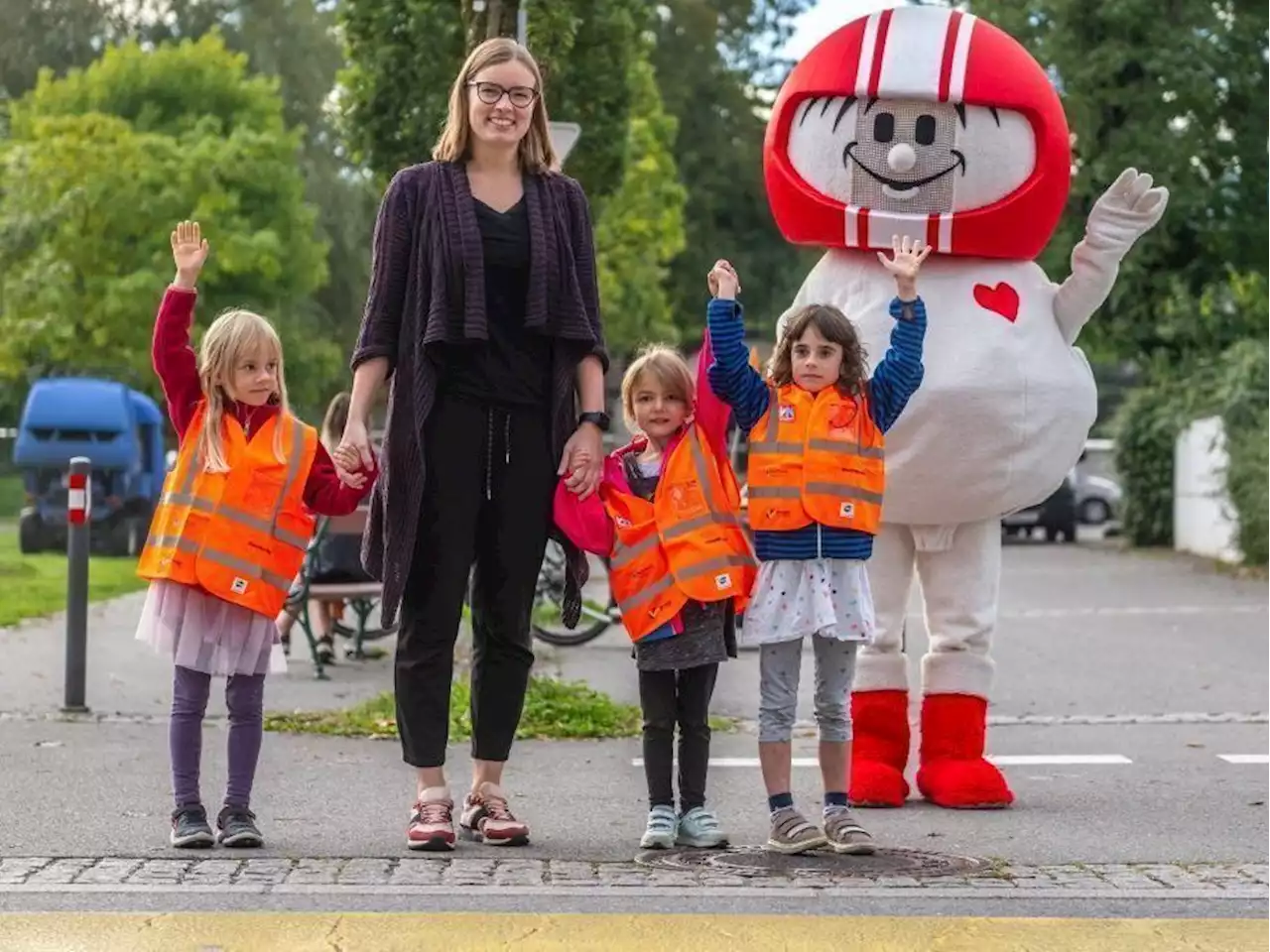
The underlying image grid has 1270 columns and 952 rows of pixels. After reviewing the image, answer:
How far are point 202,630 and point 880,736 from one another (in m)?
2.23

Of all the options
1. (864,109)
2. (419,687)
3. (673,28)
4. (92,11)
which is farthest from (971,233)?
(92,11)

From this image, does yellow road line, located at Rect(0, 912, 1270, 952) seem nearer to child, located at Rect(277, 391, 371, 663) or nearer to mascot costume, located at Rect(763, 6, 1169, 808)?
mascot costume, located at Rect(763, 6, 1169, 808)

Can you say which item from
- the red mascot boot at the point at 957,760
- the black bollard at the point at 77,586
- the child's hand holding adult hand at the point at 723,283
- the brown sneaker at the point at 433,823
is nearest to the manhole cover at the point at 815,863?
the brown sneaker at the point at 433,823

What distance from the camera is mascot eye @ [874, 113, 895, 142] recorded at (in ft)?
24.5

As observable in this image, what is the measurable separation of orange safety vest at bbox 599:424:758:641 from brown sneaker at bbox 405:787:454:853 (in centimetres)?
69

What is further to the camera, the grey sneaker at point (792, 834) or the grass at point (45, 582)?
the grass at point (45, 582)

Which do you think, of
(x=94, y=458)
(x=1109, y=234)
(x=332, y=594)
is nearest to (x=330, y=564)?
(x=332, y=594)

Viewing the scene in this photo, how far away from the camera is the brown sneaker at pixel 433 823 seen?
6328 millimetres

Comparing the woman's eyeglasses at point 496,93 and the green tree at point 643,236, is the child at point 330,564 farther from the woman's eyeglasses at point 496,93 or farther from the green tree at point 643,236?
the green tree at point 643,236

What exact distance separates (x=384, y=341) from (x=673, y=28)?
4439cm

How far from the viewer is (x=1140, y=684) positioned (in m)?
12.2

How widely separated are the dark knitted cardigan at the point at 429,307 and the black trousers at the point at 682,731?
2.35 ft

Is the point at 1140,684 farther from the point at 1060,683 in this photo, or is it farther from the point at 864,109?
the point at 864,109

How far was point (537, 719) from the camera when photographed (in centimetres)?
971
